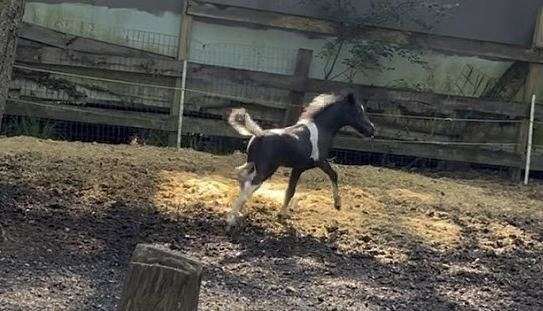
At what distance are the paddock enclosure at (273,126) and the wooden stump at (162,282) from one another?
100 inches

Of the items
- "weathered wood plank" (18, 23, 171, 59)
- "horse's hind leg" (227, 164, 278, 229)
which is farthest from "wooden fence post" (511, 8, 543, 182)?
"weathered wood plank" (18, 23, 171, 59)

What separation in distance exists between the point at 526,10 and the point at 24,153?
7.42m

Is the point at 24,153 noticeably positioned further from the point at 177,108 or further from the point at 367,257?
the point at 367,257

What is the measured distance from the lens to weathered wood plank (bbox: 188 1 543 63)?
1057cm

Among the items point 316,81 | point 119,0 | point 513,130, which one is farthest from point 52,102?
point 513,130

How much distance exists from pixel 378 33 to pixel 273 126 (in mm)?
1964

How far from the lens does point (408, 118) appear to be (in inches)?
432

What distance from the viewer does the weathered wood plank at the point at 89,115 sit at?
10.1 m

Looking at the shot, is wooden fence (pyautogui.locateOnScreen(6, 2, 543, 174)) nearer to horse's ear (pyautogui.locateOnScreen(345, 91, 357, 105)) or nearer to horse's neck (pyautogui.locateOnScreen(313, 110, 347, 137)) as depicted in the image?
horse's ear (pyautogui.locateOnScreen(345, 91, 357, 105))

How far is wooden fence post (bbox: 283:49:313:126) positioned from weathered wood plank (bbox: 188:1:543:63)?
462mm

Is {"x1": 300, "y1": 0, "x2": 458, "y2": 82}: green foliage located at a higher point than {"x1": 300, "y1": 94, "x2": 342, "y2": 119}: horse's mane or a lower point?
higher

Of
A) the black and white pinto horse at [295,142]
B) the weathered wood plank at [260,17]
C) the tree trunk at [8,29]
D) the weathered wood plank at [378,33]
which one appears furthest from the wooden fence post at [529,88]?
the tree trunk at [8,29]

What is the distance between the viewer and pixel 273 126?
10594 mm

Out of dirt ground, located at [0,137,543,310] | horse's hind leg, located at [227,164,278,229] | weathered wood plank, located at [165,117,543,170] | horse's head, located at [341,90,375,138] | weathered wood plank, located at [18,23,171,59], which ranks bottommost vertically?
dirt ground, located at [0,137,543,310]
